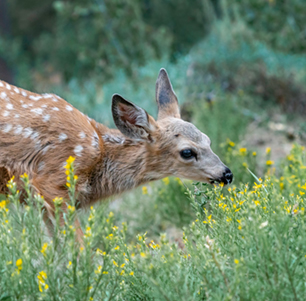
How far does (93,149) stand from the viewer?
11.8ft

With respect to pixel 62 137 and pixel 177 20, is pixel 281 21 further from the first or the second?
pixel 62 137

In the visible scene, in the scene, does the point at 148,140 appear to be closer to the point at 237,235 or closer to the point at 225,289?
the point at 237,235

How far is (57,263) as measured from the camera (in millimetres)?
2064

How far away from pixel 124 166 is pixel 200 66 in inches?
→ 215

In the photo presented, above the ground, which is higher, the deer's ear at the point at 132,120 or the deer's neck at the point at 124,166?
the deer's ear at the point at 132,120

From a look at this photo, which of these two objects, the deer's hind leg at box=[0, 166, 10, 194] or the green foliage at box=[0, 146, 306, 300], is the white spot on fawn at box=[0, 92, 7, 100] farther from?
the green foliage at box=[0, 146, 306, 300]

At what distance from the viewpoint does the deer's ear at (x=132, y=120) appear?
345cm

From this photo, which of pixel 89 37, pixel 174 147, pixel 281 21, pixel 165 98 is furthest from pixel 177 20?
pixel 174 147

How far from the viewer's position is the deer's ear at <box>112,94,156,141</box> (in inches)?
136

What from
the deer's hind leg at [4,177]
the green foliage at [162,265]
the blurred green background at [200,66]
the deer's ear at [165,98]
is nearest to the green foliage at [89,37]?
the blurred green background at [200,66]

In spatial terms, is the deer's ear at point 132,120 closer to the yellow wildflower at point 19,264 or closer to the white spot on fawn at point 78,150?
the white spot on fawn at point 78,150

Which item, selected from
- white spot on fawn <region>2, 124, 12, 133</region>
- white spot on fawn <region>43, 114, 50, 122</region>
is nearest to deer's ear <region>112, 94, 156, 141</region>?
white spot on fawn <region>43, 114, 50, 122</region>

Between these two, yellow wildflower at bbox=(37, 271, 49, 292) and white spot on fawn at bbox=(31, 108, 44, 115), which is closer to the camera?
yellow wildflower at bbox=(37, 271, 49, 292)

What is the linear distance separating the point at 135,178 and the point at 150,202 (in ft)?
4.22
